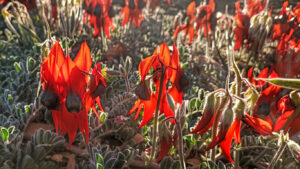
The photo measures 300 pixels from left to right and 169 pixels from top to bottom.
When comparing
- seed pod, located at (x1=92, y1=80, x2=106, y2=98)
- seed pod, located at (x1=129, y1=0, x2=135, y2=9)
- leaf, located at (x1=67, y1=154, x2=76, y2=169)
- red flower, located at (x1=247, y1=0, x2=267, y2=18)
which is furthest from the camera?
seed pod, located at (x1=129, y1=0, x2=135, y2=9)

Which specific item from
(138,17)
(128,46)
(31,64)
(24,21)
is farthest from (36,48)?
(138,17)

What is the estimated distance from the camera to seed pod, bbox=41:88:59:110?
2.97 feet

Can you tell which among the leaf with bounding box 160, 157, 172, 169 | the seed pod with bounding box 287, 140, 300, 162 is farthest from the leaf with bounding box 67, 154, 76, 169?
the seed pod with bounding box 287, 140, 300, 162

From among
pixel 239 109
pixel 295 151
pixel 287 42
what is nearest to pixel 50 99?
pixel 239 109

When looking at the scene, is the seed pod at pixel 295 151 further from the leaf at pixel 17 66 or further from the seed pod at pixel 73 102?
the leaf at pixel 17 66

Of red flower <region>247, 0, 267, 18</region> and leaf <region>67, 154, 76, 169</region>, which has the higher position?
red flower <region>247, 0, 267, 18</region>

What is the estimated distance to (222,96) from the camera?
3.07 feet

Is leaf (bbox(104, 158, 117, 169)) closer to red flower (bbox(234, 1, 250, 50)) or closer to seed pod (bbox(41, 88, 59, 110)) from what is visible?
seed pod (bbox(41, 88, 59, 110))

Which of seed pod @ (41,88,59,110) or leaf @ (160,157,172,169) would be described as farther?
leaf @ (160,157,172,169)

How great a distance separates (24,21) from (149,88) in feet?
5.47

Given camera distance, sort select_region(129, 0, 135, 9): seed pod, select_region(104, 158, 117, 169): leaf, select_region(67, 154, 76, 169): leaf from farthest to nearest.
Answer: select_region(129, 0, 135, 9): seed pod < select_region(67, 154, 76, 169): leaf < select_region(104, 158, 117, 169): leaf

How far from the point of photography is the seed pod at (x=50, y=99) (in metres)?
0.91

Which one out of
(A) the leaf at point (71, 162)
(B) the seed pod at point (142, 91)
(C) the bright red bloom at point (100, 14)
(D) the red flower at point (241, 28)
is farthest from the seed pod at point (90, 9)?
(B) the seed pod at point (142, 91)

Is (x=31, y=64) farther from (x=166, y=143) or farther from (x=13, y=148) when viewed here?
(x=166, y=143)
